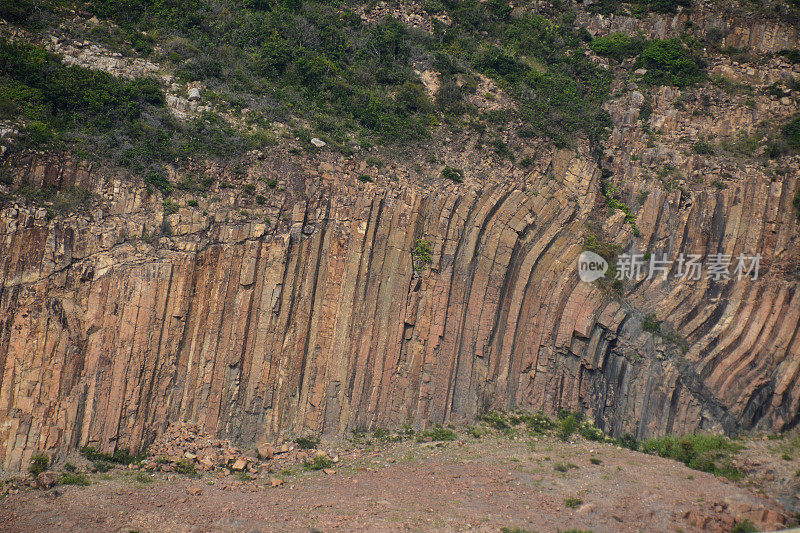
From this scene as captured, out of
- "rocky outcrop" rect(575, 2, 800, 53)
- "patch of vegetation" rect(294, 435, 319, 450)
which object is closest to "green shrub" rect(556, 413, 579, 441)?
"patch of vegetation" rect(294, 435, 319, 450)

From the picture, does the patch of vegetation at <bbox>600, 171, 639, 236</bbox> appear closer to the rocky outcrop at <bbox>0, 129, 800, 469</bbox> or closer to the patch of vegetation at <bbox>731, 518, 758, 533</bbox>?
the rocky outcrop at <bbox>0, 129, 800, 469</bbox>

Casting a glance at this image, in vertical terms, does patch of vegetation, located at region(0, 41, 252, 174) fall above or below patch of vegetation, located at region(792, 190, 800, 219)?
below

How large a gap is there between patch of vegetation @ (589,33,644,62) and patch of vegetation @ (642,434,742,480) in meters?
18.6

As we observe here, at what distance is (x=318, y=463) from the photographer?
20953mm

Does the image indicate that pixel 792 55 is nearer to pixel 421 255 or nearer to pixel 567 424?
pixel 421 255

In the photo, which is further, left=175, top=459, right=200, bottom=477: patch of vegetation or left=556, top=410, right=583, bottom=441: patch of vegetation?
left=556, top=410, right=583, bottom=441: patch of vegetation

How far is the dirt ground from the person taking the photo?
1756 centimetres

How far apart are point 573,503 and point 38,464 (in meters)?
15.6

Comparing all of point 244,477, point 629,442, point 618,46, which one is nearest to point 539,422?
point 629,442

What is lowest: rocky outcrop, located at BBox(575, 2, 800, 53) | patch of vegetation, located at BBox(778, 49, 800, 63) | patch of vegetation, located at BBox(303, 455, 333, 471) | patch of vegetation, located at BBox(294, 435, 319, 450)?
patch of vegetation, located at BBox(303, 455, 333, 471)

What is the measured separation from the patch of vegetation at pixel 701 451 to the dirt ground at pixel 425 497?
0.50 meters

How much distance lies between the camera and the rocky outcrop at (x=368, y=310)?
66.2ft

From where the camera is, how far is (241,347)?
2192cm

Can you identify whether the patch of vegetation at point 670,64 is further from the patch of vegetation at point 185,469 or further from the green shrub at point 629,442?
the patch of vegetation at point 185,469
